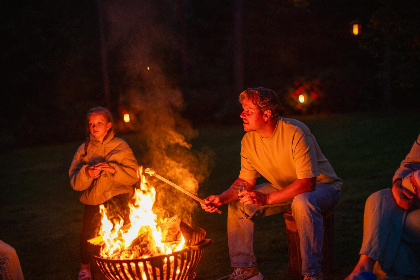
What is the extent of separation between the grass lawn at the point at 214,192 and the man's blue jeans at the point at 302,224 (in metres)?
0.49

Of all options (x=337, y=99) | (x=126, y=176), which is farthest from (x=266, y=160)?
(x=337, y=99)

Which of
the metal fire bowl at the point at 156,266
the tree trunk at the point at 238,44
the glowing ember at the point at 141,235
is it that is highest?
the tree trunk at the point at 238,44

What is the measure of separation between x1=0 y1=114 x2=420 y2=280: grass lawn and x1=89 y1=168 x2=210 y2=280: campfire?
3.09ft

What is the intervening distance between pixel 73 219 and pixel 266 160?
Answer: 4050 mm

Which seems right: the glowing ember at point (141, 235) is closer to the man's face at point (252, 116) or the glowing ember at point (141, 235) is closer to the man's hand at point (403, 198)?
the man's face at point (252, 116)

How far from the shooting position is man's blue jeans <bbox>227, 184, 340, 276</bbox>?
12.2ft

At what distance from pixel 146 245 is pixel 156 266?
0.35m

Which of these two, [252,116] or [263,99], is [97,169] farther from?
[263,99]

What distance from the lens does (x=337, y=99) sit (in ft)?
76.3

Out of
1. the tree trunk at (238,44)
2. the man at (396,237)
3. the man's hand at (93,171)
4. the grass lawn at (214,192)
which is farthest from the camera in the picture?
the tree trunk at (238,44)

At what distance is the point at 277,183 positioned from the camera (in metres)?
4.32

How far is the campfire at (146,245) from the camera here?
A: 3447mm

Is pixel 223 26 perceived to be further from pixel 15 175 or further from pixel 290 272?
pixel 290 272

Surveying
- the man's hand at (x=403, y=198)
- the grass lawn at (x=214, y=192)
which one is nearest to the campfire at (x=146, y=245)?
the grass lawn at (x=214, y=192)
